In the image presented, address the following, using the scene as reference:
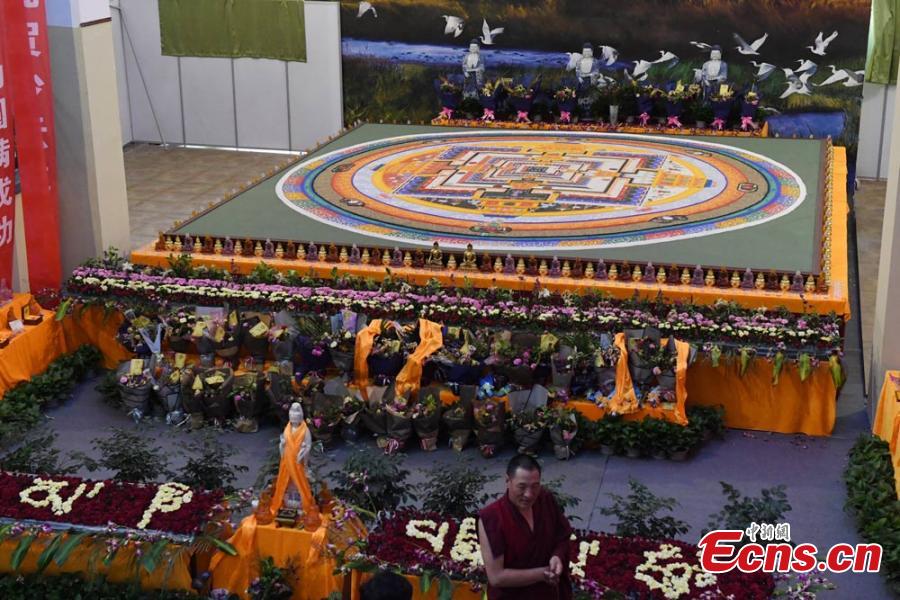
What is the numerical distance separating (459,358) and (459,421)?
1.83 ft

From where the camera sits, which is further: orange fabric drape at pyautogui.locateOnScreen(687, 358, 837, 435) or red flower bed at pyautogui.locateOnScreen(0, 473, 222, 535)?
orange fabric drape at pyautogui.locateOnScreen(687, 358, 837, 435)

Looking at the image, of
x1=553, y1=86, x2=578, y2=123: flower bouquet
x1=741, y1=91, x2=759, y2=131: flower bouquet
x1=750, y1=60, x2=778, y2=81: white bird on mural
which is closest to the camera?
x1=741, y1=91, x2=759, y2=131: flower bouquet

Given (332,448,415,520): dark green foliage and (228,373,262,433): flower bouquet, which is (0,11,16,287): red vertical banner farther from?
(332,448,415,520): dark green foliage

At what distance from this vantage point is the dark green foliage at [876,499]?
24.1 feet

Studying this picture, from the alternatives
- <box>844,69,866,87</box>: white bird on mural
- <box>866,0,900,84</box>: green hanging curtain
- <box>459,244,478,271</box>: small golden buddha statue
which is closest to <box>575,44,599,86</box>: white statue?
<box>844,69,866,87</box>: white bird on mural

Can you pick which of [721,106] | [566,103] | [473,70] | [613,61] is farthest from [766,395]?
[473,70]

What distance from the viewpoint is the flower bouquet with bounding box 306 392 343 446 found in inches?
366

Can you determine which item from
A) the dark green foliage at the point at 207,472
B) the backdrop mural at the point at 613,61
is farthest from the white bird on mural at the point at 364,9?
the dark green foliage at the point at 207,472

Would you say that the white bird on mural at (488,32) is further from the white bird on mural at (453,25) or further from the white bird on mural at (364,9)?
the white bird on mural at (364,9)

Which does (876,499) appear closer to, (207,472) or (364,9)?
(207,472)

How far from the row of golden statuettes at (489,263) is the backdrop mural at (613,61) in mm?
7510

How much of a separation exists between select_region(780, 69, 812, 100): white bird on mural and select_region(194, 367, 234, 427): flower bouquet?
11630mm

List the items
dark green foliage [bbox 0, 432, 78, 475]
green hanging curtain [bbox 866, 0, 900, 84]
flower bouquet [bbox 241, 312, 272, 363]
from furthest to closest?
green hanging curtain [bbox 866, 0, 900, 84]
flower bouquet [bbox 241, 312, 272, 363]
dark green foliage [bbox 0, 432, 78, 475]

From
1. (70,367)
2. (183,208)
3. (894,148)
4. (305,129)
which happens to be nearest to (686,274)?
(894,148)
